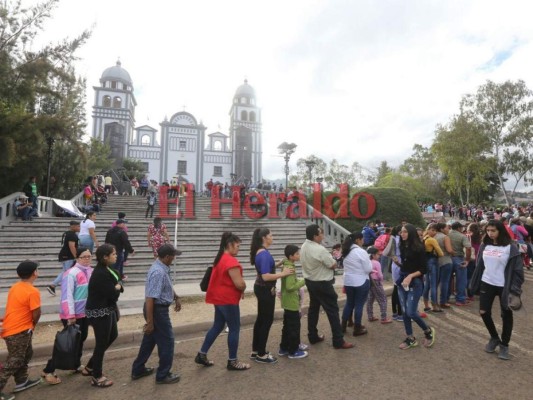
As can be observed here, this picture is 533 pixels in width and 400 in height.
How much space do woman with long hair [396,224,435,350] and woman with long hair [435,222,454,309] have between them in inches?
76.6

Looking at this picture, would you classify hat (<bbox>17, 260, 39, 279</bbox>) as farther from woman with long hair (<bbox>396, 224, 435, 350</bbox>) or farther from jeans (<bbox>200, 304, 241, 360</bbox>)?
woman with long hair (<bbox>396, 224, 435, 350</bbox>)

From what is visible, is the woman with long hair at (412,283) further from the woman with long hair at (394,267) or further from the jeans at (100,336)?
the jeans at (100,336)

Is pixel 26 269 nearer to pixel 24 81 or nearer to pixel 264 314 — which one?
pixel 264 314

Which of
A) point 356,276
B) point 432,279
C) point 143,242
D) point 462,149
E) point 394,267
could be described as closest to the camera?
point 356,276

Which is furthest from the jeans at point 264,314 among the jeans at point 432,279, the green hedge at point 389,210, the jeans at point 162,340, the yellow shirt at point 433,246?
the green hedge at point 389,210

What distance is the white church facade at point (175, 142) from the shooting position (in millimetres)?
43531

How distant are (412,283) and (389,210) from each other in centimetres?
1104

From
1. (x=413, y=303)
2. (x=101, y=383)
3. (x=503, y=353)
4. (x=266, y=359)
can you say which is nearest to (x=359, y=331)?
(x=413, y=303)

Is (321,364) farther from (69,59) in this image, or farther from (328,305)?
(69,59)

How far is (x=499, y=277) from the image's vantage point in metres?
4.02

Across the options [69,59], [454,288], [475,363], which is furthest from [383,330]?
[69,59]

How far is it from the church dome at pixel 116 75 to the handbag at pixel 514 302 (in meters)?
50.9

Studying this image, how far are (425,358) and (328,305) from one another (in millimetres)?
1289

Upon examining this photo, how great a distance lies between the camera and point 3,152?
812 centimetres
